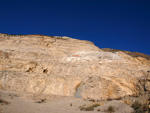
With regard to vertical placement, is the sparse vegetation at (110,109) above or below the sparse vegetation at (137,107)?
below

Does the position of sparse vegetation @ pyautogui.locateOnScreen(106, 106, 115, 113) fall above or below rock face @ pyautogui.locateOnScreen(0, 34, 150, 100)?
below

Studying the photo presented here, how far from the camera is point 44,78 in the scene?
1606cm

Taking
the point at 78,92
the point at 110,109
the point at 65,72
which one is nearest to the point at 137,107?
the point at 110,109

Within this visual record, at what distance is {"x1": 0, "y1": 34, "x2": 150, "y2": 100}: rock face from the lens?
15.3 metres

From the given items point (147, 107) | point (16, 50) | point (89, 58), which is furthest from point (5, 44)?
point (147, 107)

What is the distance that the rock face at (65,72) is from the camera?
15.3 m

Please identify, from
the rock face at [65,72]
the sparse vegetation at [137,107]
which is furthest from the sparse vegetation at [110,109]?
the rock face at [65,72]

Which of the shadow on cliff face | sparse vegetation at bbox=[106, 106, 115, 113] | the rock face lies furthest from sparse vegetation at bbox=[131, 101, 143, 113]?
the shadow on cliff face

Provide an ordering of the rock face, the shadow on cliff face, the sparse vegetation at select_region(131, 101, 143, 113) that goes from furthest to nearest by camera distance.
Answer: the rock face → the shadow on cliff face → the sparse vegetation at select_region(131, 101, 143, 113)

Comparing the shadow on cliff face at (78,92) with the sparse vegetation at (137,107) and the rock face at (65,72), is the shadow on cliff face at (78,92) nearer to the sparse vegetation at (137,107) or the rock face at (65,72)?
the rock face at (65,72)

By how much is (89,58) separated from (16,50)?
36.2 ft

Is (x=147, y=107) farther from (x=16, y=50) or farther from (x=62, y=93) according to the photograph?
(x=16, y=50)

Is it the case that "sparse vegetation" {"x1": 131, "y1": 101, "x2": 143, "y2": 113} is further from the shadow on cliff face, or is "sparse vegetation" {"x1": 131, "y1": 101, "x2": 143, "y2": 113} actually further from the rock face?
the shadow on cliff face

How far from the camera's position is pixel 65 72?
18156 millimetres
